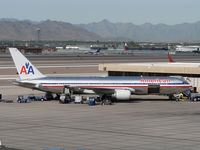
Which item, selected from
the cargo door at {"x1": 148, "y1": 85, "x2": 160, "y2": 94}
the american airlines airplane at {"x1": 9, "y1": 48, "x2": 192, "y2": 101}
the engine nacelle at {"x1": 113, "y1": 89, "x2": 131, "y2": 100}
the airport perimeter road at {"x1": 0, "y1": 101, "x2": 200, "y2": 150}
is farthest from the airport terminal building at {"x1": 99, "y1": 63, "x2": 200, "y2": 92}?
the airport perimeter road at {"x1": 0, "y1": 101, "x2": 200, "y2": 150}

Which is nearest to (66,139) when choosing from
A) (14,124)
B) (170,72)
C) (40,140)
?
(40,140)

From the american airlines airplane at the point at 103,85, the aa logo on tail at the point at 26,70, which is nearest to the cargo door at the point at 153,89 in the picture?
the american airlines airplane at the point at 103,85

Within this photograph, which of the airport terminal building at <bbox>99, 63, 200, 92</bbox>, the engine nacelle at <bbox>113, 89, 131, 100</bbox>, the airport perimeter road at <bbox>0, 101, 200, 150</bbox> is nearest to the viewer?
the airport perimeter road at <bbox>0, 101, 200, 150</bbox>

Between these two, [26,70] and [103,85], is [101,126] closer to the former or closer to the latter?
[103,85]

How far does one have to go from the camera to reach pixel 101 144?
46062 millimetres

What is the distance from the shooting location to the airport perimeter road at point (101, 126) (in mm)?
46344

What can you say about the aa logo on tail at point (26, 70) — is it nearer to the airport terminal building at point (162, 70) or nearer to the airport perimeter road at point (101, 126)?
the airport perimeter road at point (101, 126)

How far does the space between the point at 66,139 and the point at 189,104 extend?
109 ft

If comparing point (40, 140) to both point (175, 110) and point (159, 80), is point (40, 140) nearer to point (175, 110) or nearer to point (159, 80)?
point (175, 110)

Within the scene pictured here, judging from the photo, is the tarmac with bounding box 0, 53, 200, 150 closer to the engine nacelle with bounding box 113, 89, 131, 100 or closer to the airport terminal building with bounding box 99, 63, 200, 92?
the engine nacelle with bounding box 113, 89, 131, 100

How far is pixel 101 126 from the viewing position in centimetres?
5625

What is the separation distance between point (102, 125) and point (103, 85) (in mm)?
24056

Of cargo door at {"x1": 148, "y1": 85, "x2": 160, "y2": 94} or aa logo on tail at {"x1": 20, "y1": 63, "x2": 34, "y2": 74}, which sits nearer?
cargo door at {"x1": 148, "y1": 85, "x2": 160, "y2": 94}

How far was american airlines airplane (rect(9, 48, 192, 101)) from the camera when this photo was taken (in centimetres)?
8062
